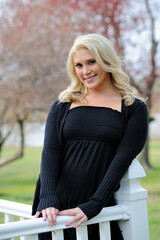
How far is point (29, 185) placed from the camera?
9914mm

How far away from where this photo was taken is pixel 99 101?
201 cm

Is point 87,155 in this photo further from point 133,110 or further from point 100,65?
point 100,65

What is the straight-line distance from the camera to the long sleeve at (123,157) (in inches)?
68.1

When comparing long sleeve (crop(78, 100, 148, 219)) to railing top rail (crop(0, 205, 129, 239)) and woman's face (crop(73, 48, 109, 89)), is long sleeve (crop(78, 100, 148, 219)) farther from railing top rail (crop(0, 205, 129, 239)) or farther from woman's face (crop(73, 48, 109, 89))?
woman's face (crop(73, 48, 109, 89))

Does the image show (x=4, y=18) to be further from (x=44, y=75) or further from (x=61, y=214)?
(x=61, y=214)

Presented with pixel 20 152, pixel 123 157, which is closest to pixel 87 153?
pixel 123 157

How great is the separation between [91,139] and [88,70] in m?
0.37

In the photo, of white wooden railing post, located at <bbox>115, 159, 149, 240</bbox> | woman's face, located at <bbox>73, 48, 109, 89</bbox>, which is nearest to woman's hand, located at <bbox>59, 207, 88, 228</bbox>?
white wooden railing post, located at <bbox>115, 159, 149, 240</bbox>

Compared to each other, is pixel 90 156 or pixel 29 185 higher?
pixel 29 185

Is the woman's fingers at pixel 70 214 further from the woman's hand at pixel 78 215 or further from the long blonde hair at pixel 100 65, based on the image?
the long blonde hair at pixel 100 65

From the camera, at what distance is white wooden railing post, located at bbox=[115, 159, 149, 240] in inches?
71.5

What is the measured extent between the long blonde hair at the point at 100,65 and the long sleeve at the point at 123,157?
89 millimetres

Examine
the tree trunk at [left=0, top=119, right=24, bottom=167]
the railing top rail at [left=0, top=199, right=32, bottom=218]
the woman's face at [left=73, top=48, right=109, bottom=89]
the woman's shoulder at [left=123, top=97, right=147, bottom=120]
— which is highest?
the tree trunk at [left=0, top=119, right=24, bottom=167]

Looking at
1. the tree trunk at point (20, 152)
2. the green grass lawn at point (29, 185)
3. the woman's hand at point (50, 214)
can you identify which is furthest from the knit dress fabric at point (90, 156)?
the tree trunk at point (20, 152)
